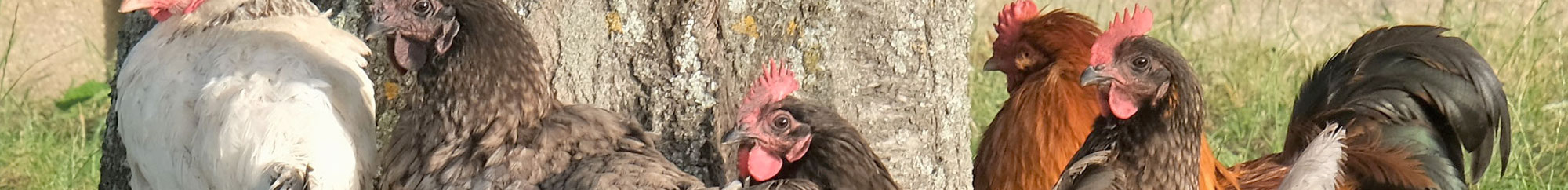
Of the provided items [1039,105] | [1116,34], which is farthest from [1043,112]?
[1116,34]

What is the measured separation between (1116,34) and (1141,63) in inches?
5.4

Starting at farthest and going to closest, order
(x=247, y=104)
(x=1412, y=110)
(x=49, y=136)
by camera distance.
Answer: (x=49, y=136) → (x=1412, y=110) → (x=247, y=104)

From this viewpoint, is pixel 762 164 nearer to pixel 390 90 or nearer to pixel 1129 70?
pixel 390 90

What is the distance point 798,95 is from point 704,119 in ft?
0.58

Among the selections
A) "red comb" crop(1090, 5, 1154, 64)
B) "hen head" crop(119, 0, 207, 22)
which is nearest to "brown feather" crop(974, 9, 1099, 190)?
"red comb" crop(1090, 5, 1154, 64)

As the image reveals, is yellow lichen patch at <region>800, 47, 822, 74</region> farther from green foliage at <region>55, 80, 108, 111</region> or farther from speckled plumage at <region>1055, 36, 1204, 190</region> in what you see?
green foliage at <region>55, 80, 108, 111</region>

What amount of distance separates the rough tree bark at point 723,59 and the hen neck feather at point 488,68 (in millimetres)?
205

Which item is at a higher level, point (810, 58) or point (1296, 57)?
point (810, 58)

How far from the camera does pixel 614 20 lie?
2848 mm

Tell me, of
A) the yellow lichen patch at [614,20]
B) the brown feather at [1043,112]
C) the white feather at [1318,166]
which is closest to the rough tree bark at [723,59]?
the yellow lichen patch at [614,20]

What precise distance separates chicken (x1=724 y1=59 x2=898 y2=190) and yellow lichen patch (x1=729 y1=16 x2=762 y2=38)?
0.11 meters

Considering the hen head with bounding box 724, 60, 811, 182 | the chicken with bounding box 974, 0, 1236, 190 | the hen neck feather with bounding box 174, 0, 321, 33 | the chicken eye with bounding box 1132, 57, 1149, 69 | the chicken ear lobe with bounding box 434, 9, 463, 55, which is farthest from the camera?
the chicken with bounding box 974, 0, 1236, 190

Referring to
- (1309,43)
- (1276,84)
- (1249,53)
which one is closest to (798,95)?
(1276,84)

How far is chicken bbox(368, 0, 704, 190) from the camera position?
8.50ft
